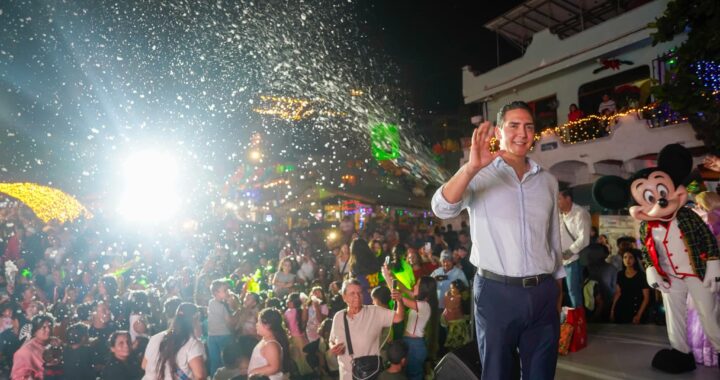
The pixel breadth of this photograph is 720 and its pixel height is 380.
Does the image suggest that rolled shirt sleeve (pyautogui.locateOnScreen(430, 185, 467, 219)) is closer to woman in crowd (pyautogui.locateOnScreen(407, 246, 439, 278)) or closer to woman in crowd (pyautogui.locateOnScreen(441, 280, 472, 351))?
woman in crowd (pyautogui.locateOnScreen(441, 280, 472, 351))

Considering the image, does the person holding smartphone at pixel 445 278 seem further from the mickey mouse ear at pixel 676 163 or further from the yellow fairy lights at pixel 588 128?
the yellow fairy lights at pixel 588 128

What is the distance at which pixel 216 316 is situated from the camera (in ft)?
20.2

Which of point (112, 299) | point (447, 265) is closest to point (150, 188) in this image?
point (112, 299)

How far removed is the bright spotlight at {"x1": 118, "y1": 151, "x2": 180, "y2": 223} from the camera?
14.4m

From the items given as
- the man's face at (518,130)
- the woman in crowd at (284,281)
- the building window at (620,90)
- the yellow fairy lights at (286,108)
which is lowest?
the woman in crowd at (284,281)

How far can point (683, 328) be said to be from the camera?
4.02 metres

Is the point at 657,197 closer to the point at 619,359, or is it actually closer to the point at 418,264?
the point at 619,359

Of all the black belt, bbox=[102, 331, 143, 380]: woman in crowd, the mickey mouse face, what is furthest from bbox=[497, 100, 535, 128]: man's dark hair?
bbox=[102, 331, 143, 380]: woman in crowd

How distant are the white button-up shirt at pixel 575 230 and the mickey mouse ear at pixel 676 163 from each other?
2.83 feet

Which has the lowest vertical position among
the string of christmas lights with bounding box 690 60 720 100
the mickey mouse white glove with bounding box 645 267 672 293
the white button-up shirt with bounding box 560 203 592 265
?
the mickey mouse white glove with bounding box 645 267 672 293

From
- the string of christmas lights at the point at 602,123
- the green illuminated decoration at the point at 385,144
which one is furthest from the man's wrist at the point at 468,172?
the green illuminated decoration at the point at 385,144

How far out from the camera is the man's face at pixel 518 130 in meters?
2.57

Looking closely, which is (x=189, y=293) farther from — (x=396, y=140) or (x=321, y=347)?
(x=396, y=140)

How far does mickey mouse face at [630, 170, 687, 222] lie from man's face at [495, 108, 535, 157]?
2.26m
